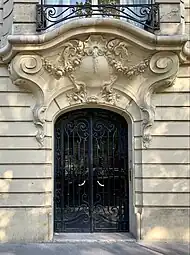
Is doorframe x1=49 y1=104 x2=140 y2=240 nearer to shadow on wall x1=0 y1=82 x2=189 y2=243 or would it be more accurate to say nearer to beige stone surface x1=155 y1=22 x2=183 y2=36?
shadow on wall x1=0 y1=82 x2=189 y2=243

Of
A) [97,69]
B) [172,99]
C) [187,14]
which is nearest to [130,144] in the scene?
[172,99]

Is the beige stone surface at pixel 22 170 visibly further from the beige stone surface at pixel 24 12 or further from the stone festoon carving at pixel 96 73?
the beige stone surface at pixel 24 12

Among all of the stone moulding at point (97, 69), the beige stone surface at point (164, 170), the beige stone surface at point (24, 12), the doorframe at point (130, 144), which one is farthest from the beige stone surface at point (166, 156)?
the beige stone surface at point (24, 12)

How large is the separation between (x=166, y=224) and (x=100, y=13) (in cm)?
471

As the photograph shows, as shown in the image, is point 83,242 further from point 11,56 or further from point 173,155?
point 11,56

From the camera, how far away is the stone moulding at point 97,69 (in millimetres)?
7062

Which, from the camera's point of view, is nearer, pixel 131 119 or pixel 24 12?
pixel 24 12

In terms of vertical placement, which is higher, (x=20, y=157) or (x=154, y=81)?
(x=154, y=81)

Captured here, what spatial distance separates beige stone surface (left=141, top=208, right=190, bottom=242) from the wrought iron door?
0.71 meters

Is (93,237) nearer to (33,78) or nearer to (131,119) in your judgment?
(131,119)

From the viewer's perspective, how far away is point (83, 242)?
706 cm

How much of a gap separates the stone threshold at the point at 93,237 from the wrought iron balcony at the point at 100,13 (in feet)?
14.5

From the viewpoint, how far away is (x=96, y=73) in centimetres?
723

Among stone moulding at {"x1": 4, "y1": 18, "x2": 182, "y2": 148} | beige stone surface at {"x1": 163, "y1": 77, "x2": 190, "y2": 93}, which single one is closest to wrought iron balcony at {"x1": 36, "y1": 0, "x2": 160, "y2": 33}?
stone moulding at {"x1": 4, "y1": 18, "x2": 182, "y2": 148}
